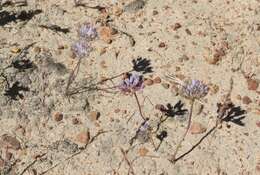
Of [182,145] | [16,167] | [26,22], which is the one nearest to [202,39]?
[182,145]

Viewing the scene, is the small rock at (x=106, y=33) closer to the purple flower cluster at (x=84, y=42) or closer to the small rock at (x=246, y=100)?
the purple flower cluster at (x=84, y=42)

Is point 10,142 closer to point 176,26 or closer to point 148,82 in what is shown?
point 148,82

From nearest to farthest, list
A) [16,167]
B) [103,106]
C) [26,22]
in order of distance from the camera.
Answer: [16,167]
[103,106]
[26,22]

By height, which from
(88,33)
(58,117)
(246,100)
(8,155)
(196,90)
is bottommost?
(8,155)

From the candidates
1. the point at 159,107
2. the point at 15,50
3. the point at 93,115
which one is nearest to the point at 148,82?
the point at 159,107

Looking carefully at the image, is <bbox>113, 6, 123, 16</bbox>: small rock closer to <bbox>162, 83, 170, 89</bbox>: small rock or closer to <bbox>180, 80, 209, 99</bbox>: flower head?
<bbox>162, 83, 170, 89</bbox>: small rock

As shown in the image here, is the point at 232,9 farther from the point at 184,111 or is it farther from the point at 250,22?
the point at 184,111

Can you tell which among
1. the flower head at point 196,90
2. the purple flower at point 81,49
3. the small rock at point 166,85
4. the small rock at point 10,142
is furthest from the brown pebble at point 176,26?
the small rock at point 10,142
